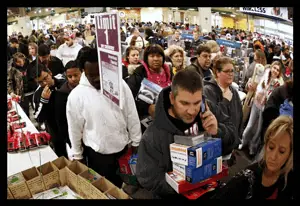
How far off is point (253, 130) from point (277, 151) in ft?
7.21

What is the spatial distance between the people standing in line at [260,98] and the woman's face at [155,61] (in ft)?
3.70

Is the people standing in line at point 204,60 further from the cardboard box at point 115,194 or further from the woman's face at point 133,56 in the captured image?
the cardboard box at point 115,194

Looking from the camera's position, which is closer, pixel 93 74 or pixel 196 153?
pixel 196 153

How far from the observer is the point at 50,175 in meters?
2.25

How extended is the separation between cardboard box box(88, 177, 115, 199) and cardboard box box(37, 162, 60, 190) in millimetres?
371

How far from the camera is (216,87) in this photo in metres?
2.60

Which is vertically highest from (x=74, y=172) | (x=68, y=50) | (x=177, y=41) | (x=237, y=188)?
(x=177, y=41)

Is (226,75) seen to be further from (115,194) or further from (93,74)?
(115,194)

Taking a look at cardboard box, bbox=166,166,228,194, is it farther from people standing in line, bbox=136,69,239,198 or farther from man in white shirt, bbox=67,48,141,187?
man in white shirt, bbox=67,48,141,187

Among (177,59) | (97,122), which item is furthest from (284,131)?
(177,59)

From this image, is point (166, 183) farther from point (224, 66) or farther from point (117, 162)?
point (224, 66)

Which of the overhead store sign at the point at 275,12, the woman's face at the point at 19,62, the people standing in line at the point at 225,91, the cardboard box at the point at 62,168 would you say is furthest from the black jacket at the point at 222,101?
the woman's face at the point at 19,62

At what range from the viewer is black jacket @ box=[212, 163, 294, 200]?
1.59m
